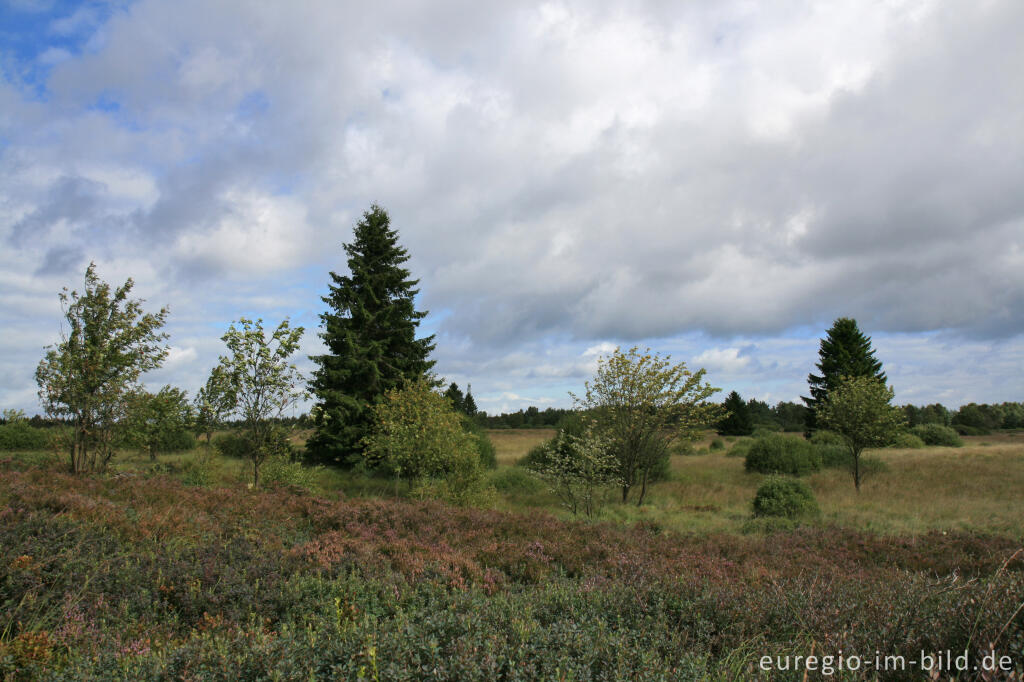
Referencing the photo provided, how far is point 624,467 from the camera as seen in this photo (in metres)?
18.6

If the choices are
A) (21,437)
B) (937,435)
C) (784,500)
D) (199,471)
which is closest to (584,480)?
(784,500)

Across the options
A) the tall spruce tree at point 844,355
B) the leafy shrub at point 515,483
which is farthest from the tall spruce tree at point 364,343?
the tall spruce tree at point 844,355

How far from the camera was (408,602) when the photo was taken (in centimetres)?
443

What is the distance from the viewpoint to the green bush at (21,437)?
21.2 m

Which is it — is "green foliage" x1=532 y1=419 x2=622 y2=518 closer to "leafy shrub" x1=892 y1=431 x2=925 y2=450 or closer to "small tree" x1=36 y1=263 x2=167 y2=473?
"small tree" x1=36 y1=263 x2=167 y2=473

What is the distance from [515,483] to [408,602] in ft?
57.5

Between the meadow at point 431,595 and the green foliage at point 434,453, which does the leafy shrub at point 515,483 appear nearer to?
the green foliage at point 434,453

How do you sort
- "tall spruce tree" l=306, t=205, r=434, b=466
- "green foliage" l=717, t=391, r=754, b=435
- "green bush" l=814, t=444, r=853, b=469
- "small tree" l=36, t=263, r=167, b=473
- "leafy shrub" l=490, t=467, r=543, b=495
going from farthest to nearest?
"green foliage" l=717, t=391, r=754, b=435 → "green bush" l=814, t=444, r=853, b=469 → "tall spruce tree" l=306, t=205, r=434, b=466 → "leafy shrub" l=490, t=467, r=543, b=495 → "small tree" l=36, t=263, r=167, b=473

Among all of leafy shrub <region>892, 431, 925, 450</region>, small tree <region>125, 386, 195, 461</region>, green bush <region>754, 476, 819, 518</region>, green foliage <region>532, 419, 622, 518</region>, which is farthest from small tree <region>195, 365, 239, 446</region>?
leafy shrub <region>892, 431, 925, 450</region>

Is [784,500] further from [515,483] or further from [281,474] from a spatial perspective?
[281,474]

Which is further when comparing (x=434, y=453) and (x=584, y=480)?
(x=584, y=480)

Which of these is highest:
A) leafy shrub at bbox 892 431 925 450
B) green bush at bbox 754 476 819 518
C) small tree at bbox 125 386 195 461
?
small tree at bbox 125 386 195 461

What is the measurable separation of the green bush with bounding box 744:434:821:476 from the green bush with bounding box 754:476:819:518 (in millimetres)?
11138

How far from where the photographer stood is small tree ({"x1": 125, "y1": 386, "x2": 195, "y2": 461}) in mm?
13000
